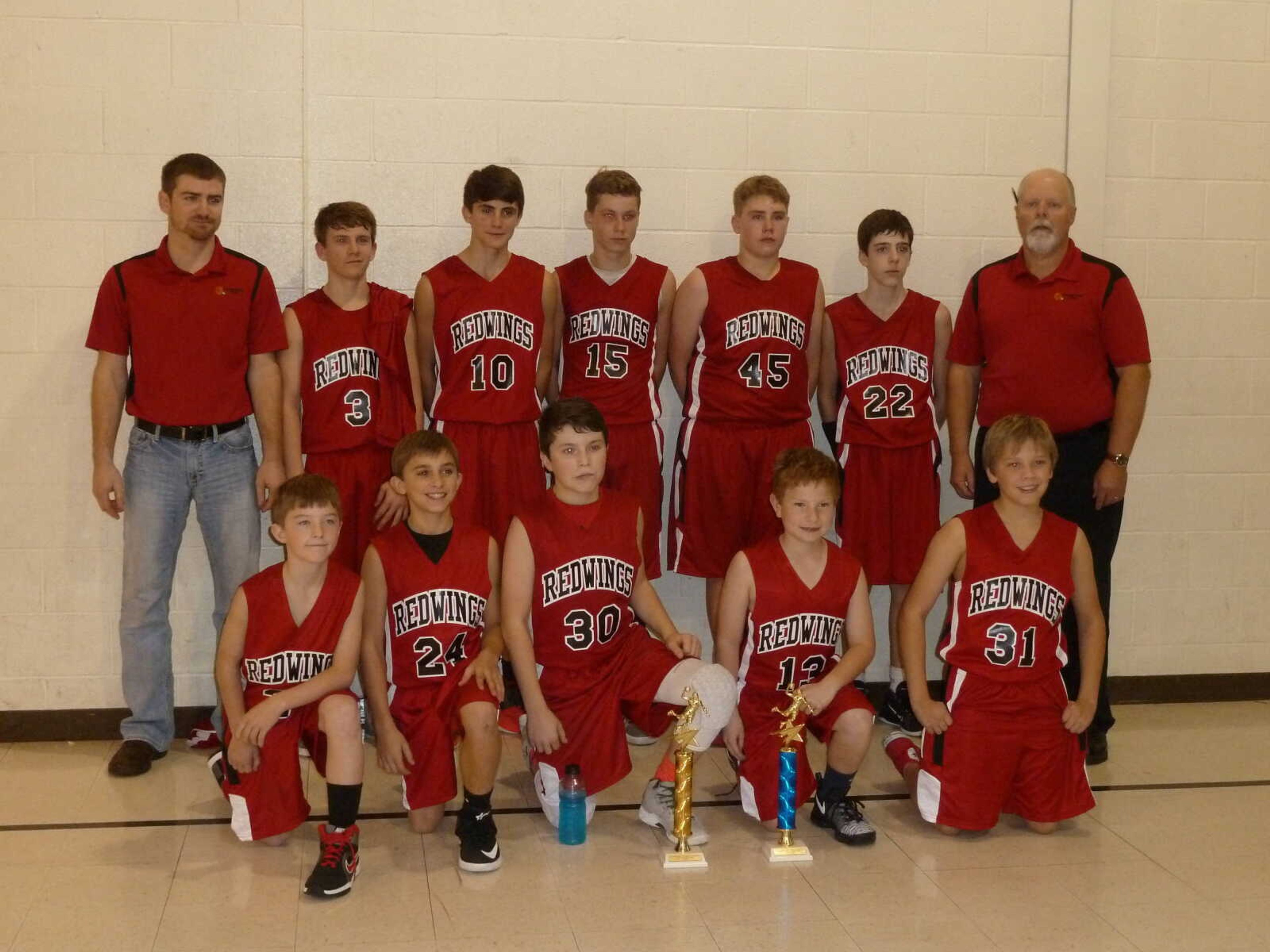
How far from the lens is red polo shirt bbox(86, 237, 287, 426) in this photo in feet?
13.6

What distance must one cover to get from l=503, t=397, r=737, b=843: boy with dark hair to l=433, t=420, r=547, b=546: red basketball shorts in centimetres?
55

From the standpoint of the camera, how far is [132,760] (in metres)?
4.18

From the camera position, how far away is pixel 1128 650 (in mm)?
5211

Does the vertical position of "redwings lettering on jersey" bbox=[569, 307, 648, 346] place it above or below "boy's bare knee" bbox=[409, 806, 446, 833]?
above

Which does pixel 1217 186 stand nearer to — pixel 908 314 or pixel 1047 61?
pixel 1047 61

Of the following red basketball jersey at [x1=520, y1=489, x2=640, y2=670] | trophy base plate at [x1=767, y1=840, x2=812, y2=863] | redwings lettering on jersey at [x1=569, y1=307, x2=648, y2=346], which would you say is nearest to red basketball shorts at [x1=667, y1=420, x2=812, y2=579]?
redwings lettering on jersey at [x1=569, y1=307, x2=648, y2=346]

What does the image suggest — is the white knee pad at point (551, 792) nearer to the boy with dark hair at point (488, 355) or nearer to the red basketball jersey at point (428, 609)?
the red basketball jersey at point (428, 609)

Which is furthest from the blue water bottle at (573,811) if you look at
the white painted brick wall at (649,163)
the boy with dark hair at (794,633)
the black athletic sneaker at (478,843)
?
the white painted brick wall at (649,163)

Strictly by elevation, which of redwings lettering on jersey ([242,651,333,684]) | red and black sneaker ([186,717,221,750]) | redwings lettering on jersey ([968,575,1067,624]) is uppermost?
redwings lettering on jersey ([968,575,1067,624])

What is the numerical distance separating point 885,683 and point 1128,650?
0.98 m

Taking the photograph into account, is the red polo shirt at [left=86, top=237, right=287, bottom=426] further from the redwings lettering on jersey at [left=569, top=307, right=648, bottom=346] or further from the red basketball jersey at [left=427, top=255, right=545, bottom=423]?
the redwings lettering on jersey at [left=569, top=307, right=648, bottom=346]

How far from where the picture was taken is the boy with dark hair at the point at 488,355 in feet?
14.2

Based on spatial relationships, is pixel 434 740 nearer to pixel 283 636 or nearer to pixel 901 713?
pixel 283 636

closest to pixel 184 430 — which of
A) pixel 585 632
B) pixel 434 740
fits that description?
pixel 434 740
